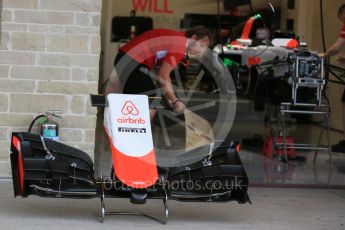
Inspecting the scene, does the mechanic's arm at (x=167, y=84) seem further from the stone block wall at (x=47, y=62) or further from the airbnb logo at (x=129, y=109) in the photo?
the airbnb logo at (x=129, y=109)

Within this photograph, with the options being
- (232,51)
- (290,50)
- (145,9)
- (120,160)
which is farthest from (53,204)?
(145,9)

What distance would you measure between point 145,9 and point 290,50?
19.6 feet

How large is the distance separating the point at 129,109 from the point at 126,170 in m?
0.47

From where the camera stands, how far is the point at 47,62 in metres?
7.35

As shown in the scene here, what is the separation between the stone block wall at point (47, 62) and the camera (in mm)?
7289

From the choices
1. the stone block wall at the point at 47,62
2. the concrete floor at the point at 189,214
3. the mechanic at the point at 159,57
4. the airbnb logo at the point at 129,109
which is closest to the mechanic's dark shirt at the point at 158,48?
the mechanic at the point at 159,57

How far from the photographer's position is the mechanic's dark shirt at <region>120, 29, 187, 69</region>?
24.0 ft

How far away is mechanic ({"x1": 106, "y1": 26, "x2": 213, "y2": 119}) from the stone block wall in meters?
0.43

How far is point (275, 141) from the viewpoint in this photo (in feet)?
31.9

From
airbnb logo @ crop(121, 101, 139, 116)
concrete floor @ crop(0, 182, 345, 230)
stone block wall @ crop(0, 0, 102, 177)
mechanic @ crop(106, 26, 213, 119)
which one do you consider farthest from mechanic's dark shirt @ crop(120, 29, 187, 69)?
airbnb logo @ crop(121, 101, 139, 116)

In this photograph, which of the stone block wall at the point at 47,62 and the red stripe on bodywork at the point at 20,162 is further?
the stone block wall at the point at 47,62

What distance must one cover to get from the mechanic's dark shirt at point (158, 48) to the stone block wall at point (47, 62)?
0.40m

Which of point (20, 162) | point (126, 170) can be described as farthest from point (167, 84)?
point (20, 162)

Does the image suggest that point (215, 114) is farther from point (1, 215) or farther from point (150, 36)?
point (1, 215)
